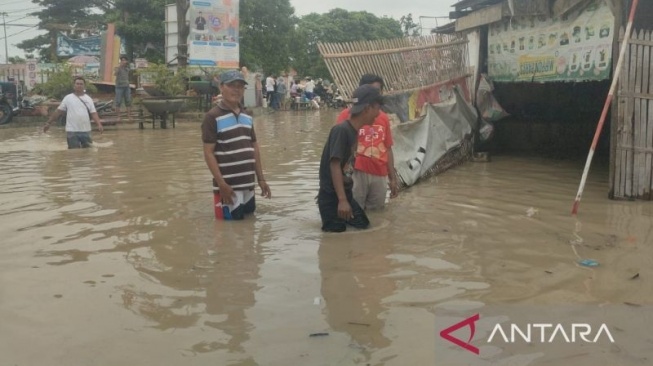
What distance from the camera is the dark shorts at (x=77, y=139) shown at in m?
11.5

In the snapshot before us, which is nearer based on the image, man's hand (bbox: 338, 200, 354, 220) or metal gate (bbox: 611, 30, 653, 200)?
man's hand (bbox: 338, 200, 354, 220)

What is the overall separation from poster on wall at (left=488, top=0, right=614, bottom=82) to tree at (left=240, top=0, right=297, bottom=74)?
22.5 meters

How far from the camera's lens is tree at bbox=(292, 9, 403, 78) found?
4691cm

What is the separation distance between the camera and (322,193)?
5.48 m

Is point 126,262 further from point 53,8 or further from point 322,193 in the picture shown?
point 53,8

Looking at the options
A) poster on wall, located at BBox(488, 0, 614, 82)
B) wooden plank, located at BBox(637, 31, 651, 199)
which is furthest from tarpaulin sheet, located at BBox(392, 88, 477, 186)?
wooden plank, located at BBox(637, 31, 651, 199)

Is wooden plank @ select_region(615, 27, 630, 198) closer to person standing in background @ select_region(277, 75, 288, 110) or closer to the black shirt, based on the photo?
the black shirt

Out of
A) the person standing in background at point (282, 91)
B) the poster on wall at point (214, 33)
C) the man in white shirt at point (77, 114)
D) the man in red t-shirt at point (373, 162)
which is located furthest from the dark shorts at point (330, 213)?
the person standing in background at point (282, 91)

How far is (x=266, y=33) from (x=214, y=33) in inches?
456

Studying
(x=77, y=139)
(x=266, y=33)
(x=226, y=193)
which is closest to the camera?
(x=226, y=193)

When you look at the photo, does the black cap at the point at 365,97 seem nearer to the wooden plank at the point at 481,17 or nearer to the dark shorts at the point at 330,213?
the dark shorts at the point at 330,213

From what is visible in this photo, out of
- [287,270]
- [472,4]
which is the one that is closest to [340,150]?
[287,270]

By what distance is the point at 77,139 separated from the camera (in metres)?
11.6

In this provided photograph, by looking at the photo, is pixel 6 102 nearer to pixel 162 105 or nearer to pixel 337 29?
pixel 162 105
